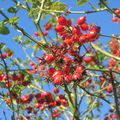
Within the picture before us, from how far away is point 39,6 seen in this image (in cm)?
460

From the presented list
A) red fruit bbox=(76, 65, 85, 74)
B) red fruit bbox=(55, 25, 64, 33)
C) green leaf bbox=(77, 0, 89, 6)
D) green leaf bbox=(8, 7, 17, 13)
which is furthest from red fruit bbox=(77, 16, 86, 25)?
green leaf bbox=(8, 7, 17, 13)

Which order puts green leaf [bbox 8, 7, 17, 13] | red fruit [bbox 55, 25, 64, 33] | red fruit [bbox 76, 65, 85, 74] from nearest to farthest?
red fruit [bbox 76, 65, 85, 74] < red fruit [bbox 55, 25, 64, 33] < green leaf [bbox 8, 7, 17, 13]

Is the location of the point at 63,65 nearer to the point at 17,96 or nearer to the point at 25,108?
the point at 17,96

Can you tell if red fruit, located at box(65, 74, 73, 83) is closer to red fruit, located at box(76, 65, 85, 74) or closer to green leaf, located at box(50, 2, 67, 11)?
red fruit, located at box(76, 65, 85, 74)

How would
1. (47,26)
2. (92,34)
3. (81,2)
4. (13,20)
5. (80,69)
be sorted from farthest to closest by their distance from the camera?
(47,26) < (81,2) < (13,20) < (92,34) < (80,69)

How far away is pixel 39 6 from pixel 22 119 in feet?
5.27

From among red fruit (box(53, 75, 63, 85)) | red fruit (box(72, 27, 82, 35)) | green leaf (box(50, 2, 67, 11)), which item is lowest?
red fruit (box(53, 75, 63, 85))

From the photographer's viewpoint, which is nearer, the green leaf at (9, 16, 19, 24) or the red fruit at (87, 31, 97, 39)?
the red fruit at (87, 31, 97, 39)

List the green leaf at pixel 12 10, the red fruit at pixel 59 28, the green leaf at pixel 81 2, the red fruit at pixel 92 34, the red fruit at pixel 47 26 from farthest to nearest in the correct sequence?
1. the red fruit at pixel 47 26
2. the green leaf at pixel 12 10
3. the green leaf at pixel 81 2
4. the red fruit at pixel 59 28
5. the red fruit at pixel 92 34

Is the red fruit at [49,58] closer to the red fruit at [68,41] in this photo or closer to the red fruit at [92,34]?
the red fruit at [68,41]

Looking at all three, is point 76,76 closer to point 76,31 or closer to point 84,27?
point 76,31

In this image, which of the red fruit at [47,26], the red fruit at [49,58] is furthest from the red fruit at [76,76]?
the red fruit at [47,26]

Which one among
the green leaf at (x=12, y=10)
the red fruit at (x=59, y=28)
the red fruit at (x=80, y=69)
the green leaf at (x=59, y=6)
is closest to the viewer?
the red fruit at (x=80, y=69)

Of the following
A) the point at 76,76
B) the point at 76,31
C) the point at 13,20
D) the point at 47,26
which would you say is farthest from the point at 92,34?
the point at 47,26
